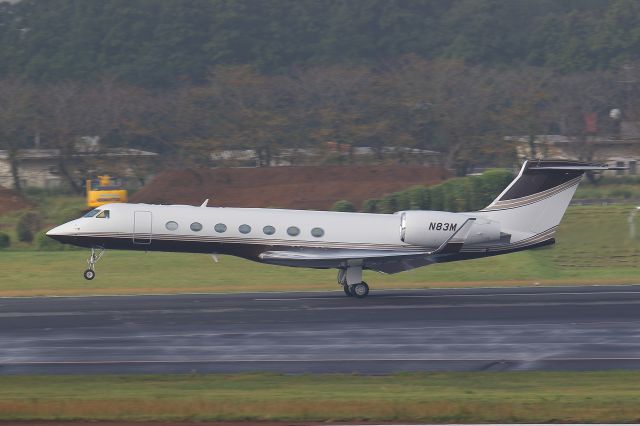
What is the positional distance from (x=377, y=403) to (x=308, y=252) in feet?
47.5

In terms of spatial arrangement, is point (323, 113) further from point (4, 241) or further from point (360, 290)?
point (360, 290)

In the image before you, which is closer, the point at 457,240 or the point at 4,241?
the point at 457,240

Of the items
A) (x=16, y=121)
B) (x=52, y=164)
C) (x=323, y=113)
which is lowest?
(x=52, y=164)

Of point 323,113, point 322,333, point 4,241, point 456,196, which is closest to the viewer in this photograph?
point 322,333

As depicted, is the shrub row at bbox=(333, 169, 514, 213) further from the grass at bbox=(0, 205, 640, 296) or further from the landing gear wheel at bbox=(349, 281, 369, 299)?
the landing gear wheel at bbox=(349, 281, 369, 299)

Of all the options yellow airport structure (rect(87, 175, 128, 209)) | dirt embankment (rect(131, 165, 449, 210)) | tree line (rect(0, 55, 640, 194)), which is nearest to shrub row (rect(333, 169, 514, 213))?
dirt embankment (rect(131, 165, 449, 210))

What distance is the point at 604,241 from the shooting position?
4356 centimetres

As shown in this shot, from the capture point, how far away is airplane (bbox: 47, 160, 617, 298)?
30281mm

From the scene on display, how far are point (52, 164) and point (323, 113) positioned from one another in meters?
20.5

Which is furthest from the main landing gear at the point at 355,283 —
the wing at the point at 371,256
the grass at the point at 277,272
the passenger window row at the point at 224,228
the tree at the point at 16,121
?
the tree at the point at 16,121

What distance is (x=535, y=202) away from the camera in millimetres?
30906

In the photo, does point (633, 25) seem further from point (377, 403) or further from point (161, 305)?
point (377, 403)

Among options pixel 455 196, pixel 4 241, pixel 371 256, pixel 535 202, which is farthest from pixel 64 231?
pixel 455 196

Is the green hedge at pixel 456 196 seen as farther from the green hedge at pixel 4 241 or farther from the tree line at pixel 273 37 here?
the tree line at pixel 273 37
